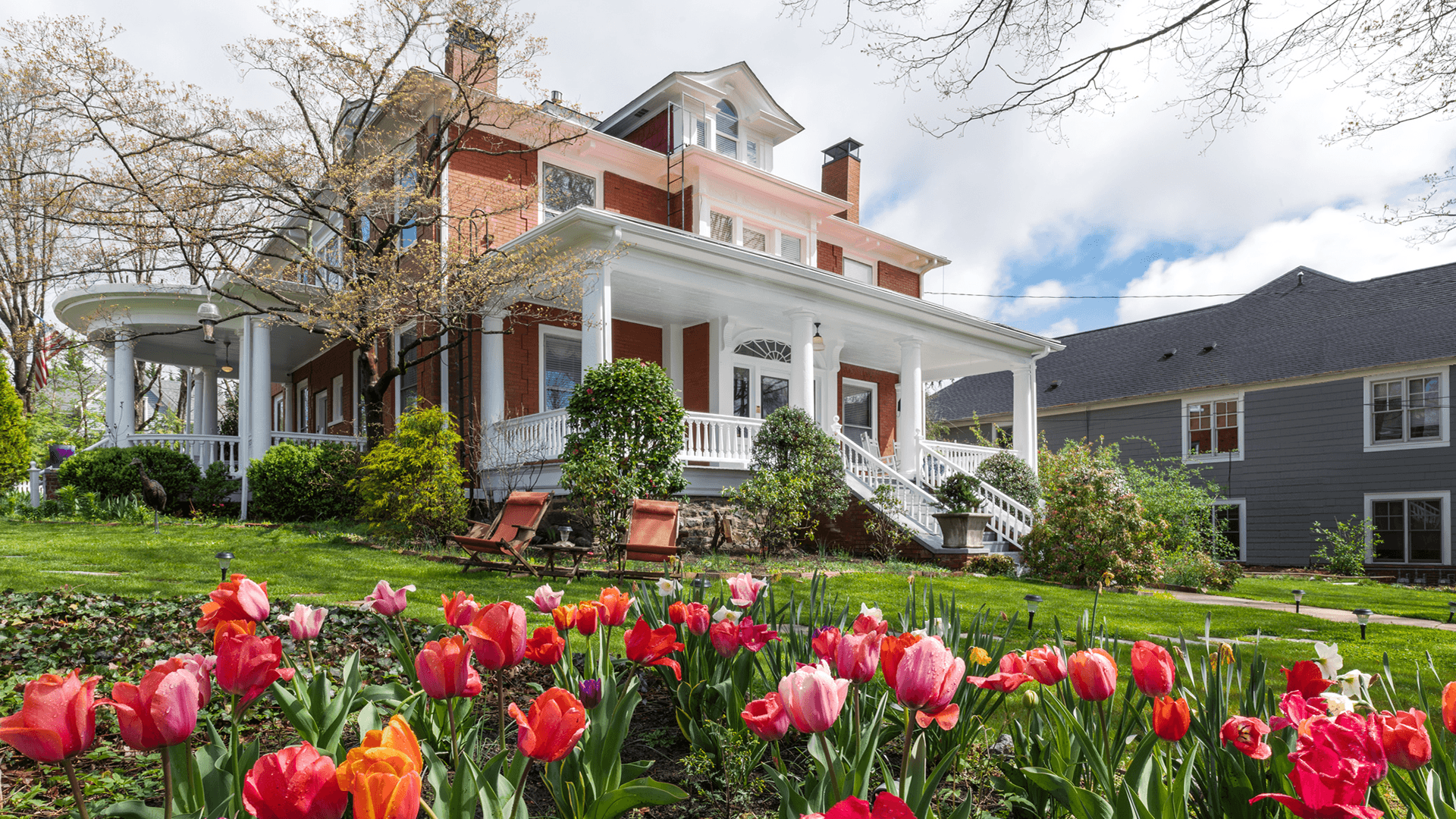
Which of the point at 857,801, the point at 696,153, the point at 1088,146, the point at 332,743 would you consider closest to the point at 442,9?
the point at 696,153

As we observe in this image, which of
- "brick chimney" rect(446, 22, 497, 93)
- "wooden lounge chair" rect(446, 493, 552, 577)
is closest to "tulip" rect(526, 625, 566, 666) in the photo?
"wooden lounge chair" rect(446, 493, 552, 577)

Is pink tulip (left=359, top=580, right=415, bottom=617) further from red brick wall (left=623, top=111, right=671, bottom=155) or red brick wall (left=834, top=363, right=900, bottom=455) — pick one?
red brick wall (left=834, top=363, right=900, bottom=455)

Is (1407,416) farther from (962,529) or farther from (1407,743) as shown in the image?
(1407,743)

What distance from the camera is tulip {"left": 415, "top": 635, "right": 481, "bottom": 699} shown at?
Result: 4.85ft

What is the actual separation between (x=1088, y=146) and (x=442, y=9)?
10459 mm

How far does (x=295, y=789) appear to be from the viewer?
919mm

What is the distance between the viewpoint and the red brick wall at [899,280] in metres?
20.7

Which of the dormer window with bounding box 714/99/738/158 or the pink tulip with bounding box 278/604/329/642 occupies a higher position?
the dormer window with bounding box 714/99/738/158

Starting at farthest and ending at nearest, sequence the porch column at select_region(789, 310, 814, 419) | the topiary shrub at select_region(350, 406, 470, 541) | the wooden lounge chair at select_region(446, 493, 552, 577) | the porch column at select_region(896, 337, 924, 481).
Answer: the porch column at select_region(896, 337, 924, 481) → the porch column at select_region(789, 310, 814, 419) → the topiary shrub at select_region(350, 406, 470, 541) → the wooden lounge chair at select_region(446, 493, 552, 577)

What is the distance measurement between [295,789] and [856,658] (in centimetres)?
108

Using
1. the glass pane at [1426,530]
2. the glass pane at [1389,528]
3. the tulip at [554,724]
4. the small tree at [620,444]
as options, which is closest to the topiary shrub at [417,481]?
the small tree at [620,444]

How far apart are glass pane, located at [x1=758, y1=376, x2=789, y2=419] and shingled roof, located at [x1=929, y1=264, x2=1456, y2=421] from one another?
10.2 m

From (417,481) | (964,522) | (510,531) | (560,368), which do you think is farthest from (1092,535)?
(560,368)

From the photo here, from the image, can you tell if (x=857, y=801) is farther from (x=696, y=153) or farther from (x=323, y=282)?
(x=696, y=153)
